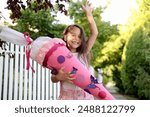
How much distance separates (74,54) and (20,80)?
15.1 ft

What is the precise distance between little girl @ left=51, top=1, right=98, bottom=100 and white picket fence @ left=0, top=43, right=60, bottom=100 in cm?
427

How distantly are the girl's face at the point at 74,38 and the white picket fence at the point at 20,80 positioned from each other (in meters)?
4.29

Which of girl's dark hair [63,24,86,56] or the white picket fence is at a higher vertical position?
girl's dark hair [63,24,86,56]

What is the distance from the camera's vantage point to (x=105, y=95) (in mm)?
2520

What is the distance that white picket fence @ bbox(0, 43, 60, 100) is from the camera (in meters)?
6.95

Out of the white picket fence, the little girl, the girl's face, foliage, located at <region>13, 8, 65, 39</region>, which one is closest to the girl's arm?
the little girl

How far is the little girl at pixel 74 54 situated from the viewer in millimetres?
2502

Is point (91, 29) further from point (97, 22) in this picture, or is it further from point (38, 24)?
point (97, 22)

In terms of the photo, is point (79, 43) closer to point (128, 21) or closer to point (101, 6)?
→ point (128, 21)

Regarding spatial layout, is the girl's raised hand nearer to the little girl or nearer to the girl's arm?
the girl's arm

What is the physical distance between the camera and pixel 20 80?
7117 mm

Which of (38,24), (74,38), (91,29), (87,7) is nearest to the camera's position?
(74,38)

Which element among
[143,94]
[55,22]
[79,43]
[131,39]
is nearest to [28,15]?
[55,22]

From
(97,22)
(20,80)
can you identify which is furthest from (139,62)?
(97,22)
